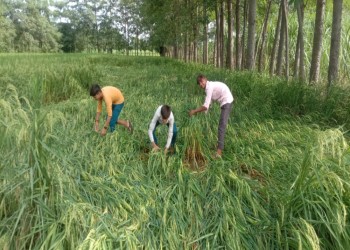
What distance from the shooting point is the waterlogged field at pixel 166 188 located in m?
2.64

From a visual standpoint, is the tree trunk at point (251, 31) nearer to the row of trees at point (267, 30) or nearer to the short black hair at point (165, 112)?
the row of trees at point (267, 30)

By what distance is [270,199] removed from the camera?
11.5 feet

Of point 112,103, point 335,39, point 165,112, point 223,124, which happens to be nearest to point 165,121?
point 165,112

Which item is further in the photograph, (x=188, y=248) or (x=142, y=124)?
(x=142, y=124)

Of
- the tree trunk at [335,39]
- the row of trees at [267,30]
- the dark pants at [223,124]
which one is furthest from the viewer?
the row of trees at [267,30]

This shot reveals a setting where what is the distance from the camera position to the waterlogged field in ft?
8.67

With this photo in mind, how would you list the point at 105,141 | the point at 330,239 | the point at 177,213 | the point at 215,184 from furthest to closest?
the point at 105,141, the point at 215,184, the point at 177,213, the point at 330,239

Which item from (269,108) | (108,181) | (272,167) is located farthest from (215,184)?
(269,108)

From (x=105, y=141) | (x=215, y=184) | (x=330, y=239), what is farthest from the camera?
(x=105, y=141)

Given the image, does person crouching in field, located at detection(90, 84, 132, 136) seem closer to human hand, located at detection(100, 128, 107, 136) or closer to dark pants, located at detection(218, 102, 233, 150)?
human hand, located at detection(100, 128, 107, 136)

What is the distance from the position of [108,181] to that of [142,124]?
104 inches

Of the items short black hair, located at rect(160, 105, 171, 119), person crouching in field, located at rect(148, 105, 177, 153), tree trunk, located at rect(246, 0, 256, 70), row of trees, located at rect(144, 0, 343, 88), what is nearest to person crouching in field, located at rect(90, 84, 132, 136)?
person crouching in field, located at rect(148, 105, 177, 153)

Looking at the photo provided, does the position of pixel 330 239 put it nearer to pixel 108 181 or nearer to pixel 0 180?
pixel 108 181

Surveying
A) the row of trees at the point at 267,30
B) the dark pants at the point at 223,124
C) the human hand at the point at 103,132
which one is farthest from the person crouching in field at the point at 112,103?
the row of trees at the point at 267,30
